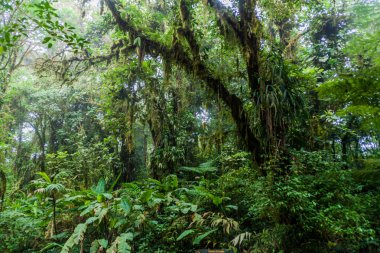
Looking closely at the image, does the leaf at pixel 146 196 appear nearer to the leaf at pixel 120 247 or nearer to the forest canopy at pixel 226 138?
the forest canopy at pixel 226 138

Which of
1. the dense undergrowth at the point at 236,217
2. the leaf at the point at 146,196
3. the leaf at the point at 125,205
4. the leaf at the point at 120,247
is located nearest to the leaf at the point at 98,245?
the dense undergrowth at the point at 236,217

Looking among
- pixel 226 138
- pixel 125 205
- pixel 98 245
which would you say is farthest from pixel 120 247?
pixel 226 138

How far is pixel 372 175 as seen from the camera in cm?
457

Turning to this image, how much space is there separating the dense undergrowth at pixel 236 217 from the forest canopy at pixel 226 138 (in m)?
0.02

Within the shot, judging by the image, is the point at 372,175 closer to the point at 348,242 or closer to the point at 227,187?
the point at 348,242

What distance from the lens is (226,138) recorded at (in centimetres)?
609

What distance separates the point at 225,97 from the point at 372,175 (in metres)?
2.83

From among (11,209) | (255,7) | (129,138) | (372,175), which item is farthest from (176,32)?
(11,209)

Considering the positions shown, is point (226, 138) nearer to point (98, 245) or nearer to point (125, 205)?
point (125, 205)

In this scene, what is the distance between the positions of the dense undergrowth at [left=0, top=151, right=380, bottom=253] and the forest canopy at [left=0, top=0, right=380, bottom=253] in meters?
0.02

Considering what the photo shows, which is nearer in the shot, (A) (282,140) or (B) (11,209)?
(A) (282,140)

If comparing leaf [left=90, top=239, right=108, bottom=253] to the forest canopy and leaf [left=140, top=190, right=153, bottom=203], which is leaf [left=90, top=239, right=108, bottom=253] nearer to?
the forest canopy

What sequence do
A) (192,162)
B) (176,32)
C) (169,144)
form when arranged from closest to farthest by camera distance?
1. (176,32)
2. (169,144)
3. (192,162)

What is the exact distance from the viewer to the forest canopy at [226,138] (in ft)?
13.5
